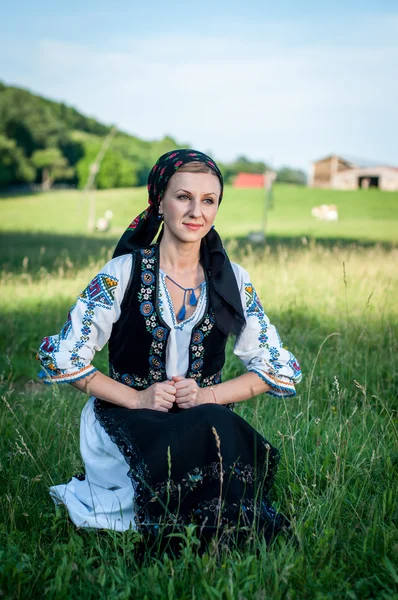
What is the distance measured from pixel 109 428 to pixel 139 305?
1.65 ft

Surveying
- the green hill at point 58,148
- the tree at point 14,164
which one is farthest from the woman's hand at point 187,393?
the green hill at point 58,148

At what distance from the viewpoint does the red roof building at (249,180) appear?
45844 millimetres

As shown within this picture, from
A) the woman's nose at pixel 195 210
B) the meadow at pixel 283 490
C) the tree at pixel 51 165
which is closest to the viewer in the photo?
the meadow at pixel 283 490

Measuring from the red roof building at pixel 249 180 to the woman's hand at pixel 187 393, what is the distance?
43.5 meters

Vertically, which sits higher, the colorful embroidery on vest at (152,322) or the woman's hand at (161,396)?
the colorful embroidery on vest at (152,322)

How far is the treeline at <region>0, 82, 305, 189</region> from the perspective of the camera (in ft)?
154

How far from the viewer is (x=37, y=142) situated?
49188 mm

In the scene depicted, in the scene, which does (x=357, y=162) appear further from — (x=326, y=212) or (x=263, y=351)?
(x=263, y=351)

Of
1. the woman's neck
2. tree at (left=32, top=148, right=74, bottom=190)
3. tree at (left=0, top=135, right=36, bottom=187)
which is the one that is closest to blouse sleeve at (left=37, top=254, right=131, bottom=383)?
the woman's neck

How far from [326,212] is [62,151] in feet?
96.4

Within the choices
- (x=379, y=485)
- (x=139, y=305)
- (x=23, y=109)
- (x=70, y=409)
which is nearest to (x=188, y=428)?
(x=139, y=305)

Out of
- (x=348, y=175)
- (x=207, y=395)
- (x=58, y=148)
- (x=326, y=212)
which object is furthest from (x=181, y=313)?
(x=58, y=148)

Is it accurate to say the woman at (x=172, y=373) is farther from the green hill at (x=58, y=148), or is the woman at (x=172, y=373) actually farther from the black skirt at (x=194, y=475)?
the green hill at (x=58, y=148)

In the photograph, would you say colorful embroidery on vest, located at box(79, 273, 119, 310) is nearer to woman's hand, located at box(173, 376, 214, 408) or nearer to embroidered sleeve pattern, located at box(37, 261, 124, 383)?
embroidered sleeve pattern, located at box(37, 261, 124, 383)
